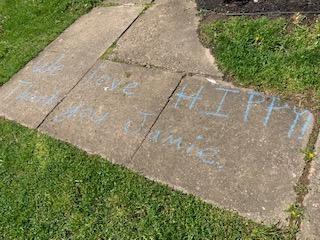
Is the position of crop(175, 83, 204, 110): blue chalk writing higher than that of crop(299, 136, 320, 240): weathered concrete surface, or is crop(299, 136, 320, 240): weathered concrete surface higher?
crop(175, 83, 204, 110): blue chalk writing

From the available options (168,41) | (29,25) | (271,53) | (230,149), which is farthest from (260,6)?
(29,25)

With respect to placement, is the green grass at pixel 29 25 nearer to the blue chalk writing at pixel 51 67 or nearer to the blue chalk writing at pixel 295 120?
the blue chalk writing at pixel 51 67

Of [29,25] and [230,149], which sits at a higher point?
[230,149]

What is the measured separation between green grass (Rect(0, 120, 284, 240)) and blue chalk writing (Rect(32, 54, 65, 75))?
1235 millimetres

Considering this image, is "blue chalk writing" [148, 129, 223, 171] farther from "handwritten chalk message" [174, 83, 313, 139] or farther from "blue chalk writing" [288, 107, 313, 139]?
"blue chalk writing" [288, 107, 313, 139]

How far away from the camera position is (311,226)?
2910mm

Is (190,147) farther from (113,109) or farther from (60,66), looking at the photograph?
(60,66)

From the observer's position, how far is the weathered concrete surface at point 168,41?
4535 millimetres

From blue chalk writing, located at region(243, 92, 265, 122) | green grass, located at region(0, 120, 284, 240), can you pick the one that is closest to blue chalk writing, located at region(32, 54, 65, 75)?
green grass, located at region(0, 120, 284, 240)

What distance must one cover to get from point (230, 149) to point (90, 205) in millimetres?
1292

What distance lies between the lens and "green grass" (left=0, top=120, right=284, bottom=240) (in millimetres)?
3104

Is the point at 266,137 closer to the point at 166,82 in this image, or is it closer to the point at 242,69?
the point at 242,69

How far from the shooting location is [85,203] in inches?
137

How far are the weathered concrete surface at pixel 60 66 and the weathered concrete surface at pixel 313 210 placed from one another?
9.27 ft
